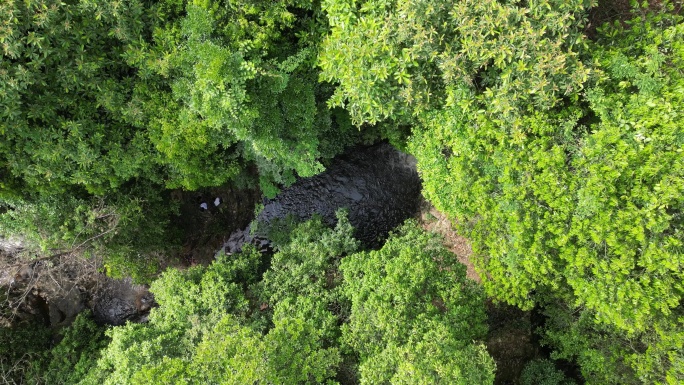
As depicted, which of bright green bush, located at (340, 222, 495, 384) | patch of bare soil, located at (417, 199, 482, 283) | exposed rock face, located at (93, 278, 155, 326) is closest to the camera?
bright green bush, located at (340, 222, 495, 384)

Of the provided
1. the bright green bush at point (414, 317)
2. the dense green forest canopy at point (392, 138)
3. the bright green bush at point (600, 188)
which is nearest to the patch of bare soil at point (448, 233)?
the dense green forest canopy at point (392, 138)

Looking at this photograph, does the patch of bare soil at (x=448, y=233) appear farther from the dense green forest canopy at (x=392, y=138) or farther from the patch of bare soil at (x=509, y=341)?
A: the dense green forest canopy at (x=392, y=138)

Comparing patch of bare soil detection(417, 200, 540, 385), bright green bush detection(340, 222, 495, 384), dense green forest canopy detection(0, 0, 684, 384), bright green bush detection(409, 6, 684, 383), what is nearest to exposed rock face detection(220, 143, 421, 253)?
dense green forest canopy detection(0, 0, 684, 384)

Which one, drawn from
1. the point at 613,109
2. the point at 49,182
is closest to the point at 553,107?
the point at 613,109

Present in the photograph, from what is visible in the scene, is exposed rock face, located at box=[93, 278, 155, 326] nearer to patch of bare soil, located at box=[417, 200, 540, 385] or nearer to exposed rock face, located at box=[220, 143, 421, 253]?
exposed rock face, located at box=[220, 143, 421, 253]

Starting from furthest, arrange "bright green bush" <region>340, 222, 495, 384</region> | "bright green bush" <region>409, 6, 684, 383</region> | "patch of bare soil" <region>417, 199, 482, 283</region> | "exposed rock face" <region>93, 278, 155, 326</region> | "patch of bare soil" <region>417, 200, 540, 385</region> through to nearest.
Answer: "exposed rock face" <region>93, 278, 155, 326</region> → "patch of bare soil" <region>417, 199, 482, 283</region> → "patch of bare soil" <region>417, 200, 540, 385</region> → "bright green bush" <region>340, 222, 495, 384</region> → "bright green bush" <region>409, 6, 684, 383</region>

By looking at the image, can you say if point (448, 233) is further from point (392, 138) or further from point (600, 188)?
point (600, 188)

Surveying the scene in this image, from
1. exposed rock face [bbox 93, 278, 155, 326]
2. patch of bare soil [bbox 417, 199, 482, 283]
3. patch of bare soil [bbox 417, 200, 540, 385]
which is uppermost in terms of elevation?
patch of bare soil [bbox 417, 199, 482, 283]
